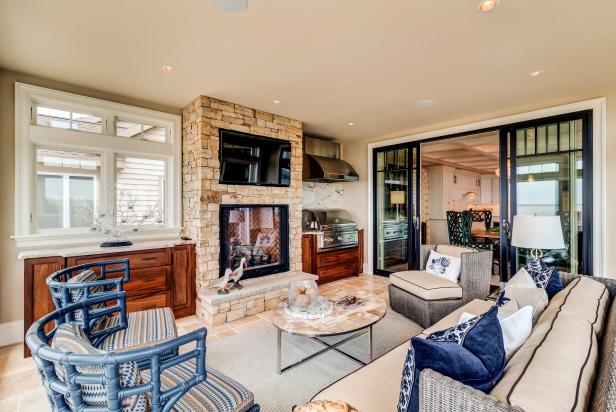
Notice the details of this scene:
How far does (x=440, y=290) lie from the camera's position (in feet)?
10.1

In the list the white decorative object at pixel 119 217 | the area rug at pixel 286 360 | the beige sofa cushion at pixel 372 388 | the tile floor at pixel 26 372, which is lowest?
the tile floor at pixel 26 372

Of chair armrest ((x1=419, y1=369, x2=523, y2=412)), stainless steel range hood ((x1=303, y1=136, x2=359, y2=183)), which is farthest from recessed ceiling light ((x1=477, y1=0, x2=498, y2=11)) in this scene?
stainless steel range hood ((x1=303, y1=136, x2=359, y2=183))

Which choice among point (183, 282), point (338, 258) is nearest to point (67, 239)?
point (183, 282)

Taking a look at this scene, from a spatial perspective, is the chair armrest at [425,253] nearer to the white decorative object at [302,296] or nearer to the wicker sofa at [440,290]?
the wicker sofa at [440,290]

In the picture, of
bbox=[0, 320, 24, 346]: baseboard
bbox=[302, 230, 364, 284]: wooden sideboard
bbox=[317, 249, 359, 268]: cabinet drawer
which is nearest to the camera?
bbox=[0, 320, 24, 346]: baseboard

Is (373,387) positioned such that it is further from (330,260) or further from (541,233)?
(330,260)

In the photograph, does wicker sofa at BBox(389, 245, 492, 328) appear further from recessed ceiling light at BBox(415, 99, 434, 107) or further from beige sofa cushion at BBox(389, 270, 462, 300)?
recessed ceiling light at BBox(415, 99, 434, 107)

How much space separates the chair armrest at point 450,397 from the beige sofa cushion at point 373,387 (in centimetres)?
38

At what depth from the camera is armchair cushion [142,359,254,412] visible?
1261 millimetres

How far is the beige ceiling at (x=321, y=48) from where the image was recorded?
1.99 m

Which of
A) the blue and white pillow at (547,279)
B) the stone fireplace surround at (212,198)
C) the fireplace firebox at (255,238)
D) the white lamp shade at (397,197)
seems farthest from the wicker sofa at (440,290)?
the white lamp shade at (397,197)

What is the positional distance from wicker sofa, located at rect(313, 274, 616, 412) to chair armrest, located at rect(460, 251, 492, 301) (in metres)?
1.55

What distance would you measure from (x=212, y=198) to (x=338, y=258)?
2.56 metres

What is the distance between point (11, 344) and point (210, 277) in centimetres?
193
